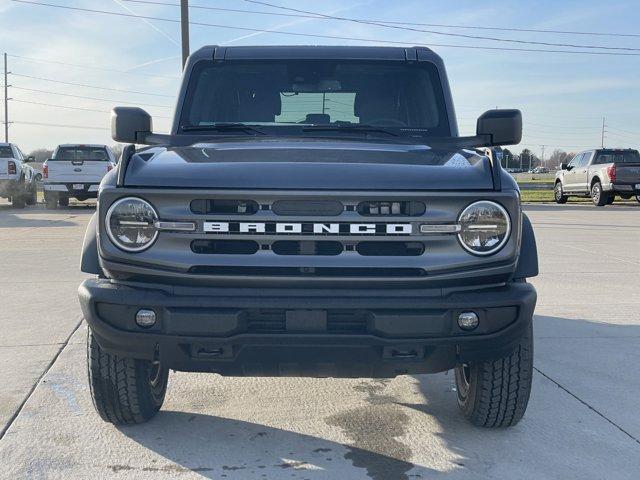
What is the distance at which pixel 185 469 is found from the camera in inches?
122

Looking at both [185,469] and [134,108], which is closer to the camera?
[185,469]

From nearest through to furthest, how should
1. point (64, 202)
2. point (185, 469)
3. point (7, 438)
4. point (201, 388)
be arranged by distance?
point (185, 469)
point (7, 438)
point (201, 388)
point (64, 202)

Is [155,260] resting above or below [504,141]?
→ below

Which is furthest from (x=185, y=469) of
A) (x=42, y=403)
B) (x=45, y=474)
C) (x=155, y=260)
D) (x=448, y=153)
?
(x=448, y=153)

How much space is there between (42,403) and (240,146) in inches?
71.0

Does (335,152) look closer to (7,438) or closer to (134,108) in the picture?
(134,108)

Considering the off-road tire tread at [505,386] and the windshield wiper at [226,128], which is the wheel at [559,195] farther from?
the off-road tire tread at [505,386]

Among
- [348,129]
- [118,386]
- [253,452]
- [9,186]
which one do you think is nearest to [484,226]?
[348,129]

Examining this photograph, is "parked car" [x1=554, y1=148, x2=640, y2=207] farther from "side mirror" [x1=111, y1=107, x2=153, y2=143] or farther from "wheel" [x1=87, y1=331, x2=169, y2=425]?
"wheel" [x1=87, y1=331, x2=169, y2=425]

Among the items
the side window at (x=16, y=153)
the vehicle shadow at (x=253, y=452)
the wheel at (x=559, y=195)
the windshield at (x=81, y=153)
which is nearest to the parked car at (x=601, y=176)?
the wheel at (x=559, y=195)

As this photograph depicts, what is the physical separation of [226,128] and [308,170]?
1238 millimetres

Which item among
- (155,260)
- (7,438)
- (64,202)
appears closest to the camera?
(155,260)

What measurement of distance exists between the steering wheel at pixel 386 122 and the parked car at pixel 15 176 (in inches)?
681

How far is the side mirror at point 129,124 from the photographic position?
158 inches
